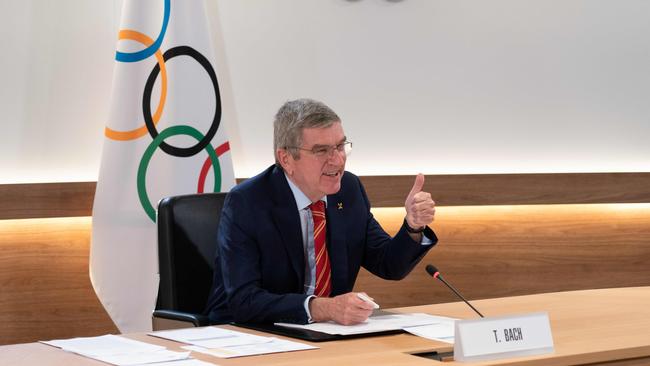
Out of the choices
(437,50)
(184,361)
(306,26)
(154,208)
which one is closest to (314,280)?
(184,361)

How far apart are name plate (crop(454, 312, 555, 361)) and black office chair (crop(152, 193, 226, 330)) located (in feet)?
3.94

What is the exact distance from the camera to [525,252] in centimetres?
504

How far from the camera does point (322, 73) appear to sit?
179 inches

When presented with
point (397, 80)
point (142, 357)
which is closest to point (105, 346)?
point (142, 357)

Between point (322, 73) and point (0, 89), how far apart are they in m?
1.51

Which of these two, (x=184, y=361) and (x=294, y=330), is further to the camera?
(x=294, y=330)

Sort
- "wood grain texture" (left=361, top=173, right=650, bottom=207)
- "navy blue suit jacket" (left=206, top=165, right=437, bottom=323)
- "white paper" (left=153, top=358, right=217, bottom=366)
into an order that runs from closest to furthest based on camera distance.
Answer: "white paper" (left=153, top=358, right=217, bottom=366), "navy blue suit jacket" (left=206, top=165, right=437, bottom=323), "wood grain texture" (left=361, top=173, right=650, bottom=207)

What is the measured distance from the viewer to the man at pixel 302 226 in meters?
2.79

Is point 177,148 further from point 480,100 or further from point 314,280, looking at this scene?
point 480,100

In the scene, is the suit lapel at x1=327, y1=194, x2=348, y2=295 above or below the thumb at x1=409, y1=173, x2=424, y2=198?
below

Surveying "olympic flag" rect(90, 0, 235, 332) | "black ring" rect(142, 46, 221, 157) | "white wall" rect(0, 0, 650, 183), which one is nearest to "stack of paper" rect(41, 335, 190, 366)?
"olympic flag" rect(90, 0, 235, 332)

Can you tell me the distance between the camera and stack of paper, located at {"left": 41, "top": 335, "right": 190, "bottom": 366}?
1.99m

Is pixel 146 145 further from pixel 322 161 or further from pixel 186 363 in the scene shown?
pixel 186 363

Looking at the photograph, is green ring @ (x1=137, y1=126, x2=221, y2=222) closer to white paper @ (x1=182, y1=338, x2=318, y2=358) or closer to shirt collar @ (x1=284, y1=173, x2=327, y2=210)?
shirt collar @ (x1=284, y1=173, x2=327, y2=210)
